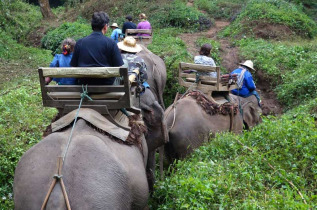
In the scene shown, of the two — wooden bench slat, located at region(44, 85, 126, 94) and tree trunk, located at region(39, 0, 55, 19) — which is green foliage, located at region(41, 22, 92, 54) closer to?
tree trunk, located at region(39, 0, 55, 19)

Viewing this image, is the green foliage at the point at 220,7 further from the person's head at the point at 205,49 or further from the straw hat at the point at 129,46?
the straw hat at the point at 129,46

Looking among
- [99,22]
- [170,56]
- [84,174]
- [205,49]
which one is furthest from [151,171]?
[170,56]

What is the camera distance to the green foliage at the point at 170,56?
1248 centimetres

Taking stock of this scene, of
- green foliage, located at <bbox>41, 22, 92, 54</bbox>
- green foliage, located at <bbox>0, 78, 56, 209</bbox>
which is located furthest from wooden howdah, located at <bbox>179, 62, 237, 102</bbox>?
green foliage, located at <bbox>41, 22, 92, 54</bbox>

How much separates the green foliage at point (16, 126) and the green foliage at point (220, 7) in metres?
15.4

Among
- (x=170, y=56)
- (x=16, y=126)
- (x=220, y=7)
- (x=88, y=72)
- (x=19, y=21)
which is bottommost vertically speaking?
(x=19, y=21)

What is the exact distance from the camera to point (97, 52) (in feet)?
17.7

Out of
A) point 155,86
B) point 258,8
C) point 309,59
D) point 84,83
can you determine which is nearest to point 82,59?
point 84,83

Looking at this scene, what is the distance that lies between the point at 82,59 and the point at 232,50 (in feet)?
39.8

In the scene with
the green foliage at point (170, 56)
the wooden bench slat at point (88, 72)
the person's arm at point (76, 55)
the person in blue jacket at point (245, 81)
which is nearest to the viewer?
the wooden bench slat at point (88, 72)

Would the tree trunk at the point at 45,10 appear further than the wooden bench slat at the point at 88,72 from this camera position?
Yes

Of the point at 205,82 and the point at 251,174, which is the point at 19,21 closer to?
the point at 205,82

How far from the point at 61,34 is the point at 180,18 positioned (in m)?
5.93

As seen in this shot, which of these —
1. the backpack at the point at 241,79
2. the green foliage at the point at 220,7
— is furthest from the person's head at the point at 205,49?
the green foliage at the point at 220,7
